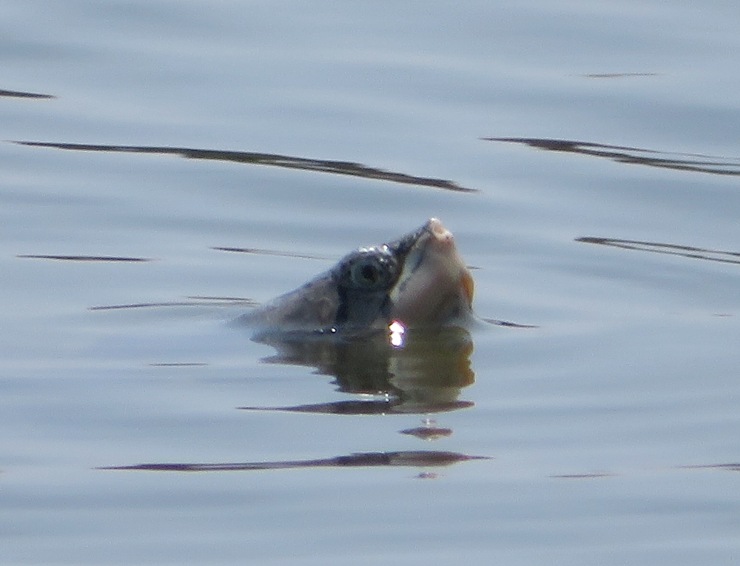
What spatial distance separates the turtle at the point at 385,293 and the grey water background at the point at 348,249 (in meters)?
0.16

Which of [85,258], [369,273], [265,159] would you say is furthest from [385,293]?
[265,159]

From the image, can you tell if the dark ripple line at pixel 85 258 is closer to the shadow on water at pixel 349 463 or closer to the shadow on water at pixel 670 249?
the shadow on water at pixel 670 249

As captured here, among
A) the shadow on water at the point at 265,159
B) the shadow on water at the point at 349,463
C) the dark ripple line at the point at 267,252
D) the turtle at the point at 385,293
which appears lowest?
the shadow on water at the point at 349,463

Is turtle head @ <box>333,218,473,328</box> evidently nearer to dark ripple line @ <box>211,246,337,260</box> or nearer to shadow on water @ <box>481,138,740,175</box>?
dark ripple line @ <box>211,246,337,260</box>

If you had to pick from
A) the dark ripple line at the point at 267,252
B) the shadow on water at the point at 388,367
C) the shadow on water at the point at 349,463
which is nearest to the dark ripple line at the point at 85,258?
the dark ripple line at the point at 267,252

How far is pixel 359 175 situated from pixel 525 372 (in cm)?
281

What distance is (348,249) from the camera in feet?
25.4

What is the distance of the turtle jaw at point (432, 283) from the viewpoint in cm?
638

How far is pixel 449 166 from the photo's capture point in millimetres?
8648

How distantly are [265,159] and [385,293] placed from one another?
234 centimetres

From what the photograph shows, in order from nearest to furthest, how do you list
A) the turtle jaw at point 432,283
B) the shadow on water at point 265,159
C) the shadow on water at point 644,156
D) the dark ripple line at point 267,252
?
1. the turtle jaw at point 432,283
2. the dark ripple line at point 267,252
3. the shadow on water at point 265,159
4. the shadow on water at point 644,156

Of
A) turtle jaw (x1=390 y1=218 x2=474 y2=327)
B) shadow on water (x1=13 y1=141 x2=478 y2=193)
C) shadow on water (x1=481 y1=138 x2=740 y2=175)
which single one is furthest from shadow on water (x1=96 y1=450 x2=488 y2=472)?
shadow on water (x1=481 y1=138 x2=740 y2=175)

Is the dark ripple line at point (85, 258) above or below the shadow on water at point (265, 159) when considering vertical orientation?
below

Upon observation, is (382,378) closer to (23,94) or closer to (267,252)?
(267,252)
